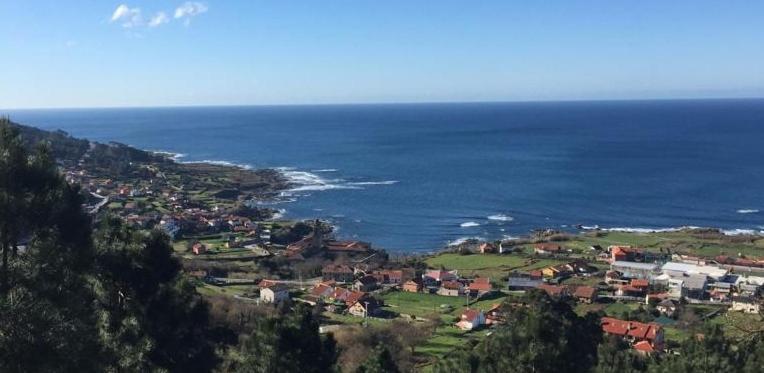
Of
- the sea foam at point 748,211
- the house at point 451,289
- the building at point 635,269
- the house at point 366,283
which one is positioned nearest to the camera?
the house at point 451,289

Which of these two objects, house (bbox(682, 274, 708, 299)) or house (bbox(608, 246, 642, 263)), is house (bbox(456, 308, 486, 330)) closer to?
house (bbox(682, 274, 708, 299))

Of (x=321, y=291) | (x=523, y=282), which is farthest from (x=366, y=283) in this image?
(x=523, y=282)

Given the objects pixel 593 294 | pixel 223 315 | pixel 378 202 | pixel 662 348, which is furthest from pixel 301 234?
pixel 662 348

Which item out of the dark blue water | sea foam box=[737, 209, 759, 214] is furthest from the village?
sea foam box=[737, 209, 759, 214]

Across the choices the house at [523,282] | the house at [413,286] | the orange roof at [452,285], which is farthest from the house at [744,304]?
the house at [413,286]

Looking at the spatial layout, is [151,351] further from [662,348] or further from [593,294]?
[593,294]

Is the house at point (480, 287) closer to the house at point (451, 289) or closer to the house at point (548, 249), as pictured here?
the house at point (451, 289)
